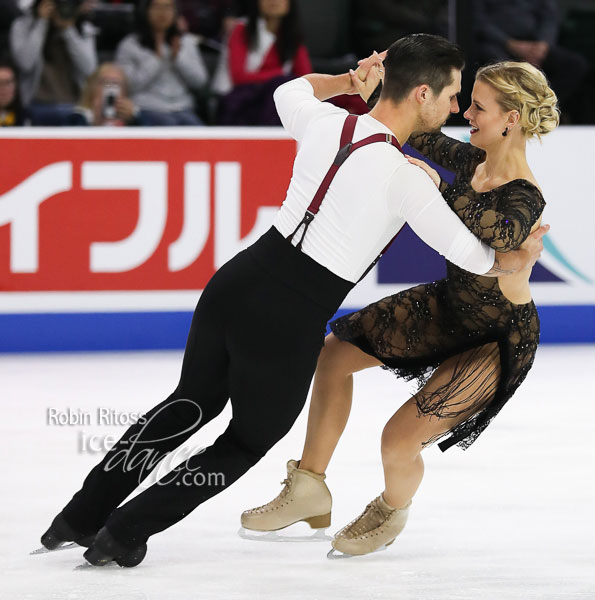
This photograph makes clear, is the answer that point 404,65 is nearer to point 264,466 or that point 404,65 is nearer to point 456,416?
point 456,416

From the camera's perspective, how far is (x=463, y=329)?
2.94 m

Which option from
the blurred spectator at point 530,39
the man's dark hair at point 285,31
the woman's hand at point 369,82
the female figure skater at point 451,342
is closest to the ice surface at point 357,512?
the female figure skater at point 451,342

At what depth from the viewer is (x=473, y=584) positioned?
107 inches

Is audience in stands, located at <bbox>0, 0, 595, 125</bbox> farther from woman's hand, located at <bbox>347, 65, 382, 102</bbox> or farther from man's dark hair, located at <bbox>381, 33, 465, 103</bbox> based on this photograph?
man's dark hair, located at <bbox>381, 33, 465, 103</bbox>

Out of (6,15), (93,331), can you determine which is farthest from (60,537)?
(6,15)

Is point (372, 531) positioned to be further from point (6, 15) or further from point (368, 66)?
point (6, 15)

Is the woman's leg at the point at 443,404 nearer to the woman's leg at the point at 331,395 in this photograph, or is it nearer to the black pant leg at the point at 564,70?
the woman's leg at the point at 331,395

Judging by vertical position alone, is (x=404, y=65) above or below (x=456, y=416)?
above

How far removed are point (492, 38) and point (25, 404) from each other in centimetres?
348

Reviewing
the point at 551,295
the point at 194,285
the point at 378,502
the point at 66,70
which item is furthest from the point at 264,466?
the point at 66,70

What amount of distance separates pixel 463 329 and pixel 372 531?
0.54 metres

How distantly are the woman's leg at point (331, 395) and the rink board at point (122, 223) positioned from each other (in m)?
2.72

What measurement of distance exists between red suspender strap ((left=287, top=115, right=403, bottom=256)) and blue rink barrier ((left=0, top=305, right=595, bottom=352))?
10.6ft

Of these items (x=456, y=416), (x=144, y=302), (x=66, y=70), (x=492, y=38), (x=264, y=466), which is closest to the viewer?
(x=456, y=416)
